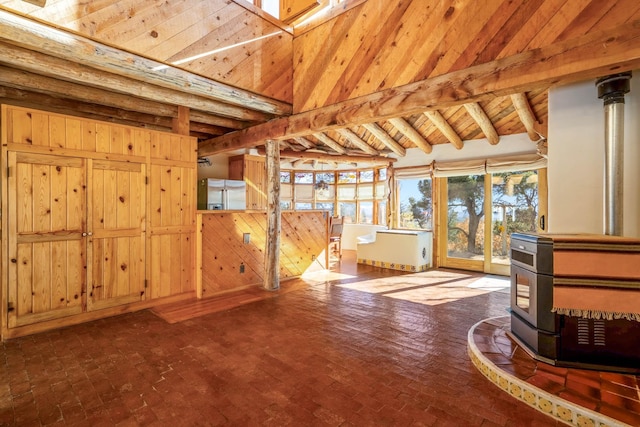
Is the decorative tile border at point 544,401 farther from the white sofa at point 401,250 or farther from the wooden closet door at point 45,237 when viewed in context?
the wooden closet door at point 45,237

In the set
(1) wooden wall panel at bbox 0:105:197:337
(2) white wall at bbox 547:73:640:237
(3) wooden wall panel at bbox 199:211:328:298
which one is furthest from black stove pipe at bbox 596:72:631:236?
(1) wooden wall panel at bbox 0:105:197:337

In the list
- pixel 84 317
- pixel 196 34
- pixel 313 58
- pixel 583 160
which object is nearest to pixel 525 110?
pixel 583 160

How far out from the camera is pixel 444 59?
3.22 metres

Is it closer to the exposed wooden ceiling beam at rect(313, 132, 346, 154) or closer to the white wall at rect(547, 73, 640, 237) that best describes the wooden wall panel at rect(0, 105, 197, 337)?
the exposed wooden ceiling beam at rect(313, 132, 346, 154)

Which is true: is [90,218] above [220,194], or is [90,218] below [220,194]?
below

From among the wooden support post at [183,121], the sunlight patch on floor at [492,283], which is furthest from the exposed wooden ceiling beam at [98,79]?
the sunlight patch on floor at [492,283]

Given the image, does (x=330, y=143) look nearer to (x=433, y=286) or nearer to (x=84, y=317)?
(x=433, y=286)

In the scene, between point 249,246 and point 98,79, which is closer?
point 98,79

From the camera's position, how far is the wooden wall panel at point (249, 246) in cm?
488

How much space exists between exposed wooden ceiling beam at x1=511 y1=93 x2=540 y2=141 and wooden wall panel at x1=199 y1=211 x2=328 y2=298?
394 centimetres

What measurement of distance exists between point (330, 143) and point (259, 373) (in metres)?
5.61

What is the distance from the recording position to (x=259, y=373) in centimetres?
258

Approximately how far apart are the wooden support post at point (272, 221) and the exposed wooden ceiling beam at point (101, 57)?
111cm

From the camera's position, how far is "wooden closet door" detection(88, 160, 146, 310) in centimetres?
383
